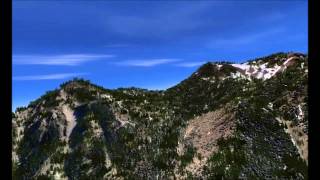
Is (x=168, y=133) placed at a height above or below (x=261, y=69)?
below

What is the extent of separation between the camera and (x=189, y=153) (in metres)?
39.9

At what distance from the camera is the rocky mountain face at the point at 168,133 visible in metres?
37.8

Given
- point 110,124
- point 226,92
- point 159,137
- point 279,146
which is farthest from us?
point 226,92

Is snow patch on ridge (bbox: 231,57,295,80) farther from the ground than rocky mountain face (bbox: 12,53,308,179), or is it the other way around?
snow patch on ridge (bbox: 231,57,295,80)

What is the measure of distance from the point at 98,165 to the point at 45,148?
8.35m

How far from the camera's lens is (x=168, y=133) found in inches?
1772

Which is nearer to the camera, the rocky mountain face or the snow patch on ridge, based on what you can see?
the rocky mountain face

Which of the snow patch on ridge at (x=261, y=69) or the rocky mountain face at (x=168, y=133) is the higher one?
the snow patch on ridge at (x=261, y=69)

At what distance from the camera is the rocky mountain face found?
124ft

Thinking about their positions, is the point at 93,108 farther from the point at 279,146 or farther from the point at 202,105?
the point at 279,146

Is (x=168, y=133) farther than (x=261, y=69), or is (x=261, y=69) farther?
(x=261, y=69)

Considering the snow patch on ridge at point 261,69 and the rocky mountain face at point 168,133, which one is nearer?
the rocky mountain face at point 168,133
